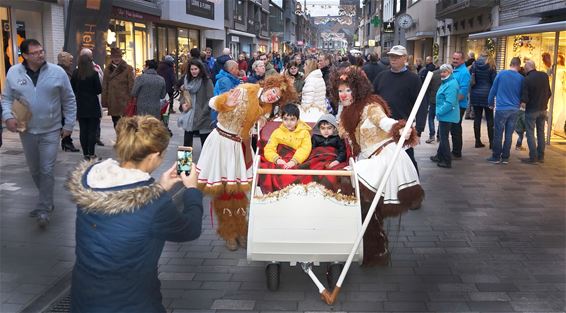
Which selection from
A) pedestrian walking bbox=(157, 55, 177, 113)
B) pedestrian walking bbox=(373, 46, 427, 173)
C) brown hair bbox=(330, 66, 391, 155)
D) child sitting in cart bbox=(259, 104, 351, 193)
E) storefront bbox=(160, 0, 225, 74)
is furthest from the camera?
storefront bbox=(160, 0, 225, 74)

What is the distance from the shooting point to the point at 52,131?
20.5 ft

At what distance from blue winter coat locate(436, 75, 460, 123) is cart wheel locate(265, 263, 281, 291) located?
611 centimetres

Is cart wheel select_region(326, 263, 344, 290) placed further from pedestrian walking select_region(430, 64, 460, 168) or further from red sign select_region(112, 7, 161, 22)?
red sign select_region(112, 7, 161, 22)

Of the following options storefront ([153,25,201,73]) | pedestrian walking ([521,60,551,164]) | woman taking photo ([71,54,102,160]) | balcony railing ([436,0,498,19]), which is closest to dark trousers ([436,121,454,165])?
pedestrian walking ([521,60,551,164])

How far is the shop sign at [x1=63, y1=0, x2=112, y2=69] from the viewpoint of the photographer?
14766 mm

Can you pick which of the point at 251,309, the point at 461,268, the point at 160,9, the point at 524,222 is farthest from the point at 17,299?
the point at 160,9

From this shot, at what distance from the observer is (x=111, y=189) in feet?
8.39

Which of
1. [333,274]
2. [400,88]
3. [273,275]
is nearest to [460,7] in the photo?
[400,88]

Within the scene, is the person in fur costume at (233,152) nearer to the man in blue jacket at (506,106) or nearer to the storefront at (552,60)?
the man in blue jacket at (506,106)

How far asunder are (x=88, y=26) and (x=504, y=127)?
11.2 m

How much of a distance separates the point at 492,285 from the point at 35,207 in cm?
533

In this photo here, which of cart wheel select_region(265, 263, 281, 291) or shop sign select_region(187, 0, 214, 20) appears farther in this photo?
shop sign select_region(187, 0, 214, 20)

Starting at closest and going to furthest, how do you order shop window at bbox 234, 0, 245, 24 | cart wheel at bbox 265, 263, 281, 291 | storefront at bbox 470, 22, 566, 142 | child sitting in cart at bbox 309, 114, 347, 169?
cart wheel at bbox 265, 263, 281, 291
child sitting in cart at bbox 309, 114, 347, 169
storefront at bbox 470, 22, 566, 142
shop window at bbox 234, 0, 245, 24

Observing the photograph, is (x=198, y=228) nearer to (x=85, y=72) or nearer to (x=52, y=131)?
(x=52, y=131)
